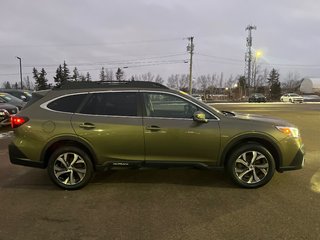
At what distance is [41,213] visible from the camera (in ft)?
16.3

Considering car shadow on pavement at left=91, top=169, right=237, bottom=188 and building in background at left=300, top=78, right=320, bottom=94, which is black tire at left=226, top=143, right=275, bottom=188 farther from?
building in background at left=300, top=78, right=320, bottom=94

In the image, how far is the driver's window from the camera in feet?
19.5

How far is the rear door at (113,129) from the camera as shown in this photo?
585 centimetres

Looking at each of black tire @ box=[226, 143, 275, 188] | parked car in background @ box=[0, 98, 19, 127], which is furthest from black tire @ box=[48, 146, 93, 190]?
parked car in background @ box=[0, 98, 19, 127]

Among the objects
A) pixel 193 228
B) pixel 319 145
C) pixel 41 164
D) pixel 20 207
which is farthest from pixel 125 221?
pixel 319 145

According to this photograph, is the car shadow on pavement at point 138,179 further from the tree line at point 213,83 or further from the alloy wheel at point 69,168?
the tree line at point 213,83

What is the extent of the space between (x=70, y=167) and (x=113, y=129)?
936 millimetres

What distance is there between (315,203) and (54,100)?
428cm

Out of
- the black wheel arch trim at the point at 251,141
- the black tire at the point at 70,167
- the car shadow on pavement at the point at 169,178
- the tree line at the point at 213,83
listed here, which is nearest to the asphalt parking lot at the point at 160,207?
the car shadow on pavement at the point at 169,178

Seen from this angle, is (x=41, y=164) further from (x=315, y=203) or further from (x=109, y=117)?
(x=315, y=203)

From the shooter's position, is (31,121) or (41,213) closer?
(41,213)

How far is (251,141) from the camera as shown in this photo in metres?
5.97

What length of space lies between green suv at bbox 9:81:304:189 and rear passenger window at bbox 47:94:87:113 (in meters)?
0.02

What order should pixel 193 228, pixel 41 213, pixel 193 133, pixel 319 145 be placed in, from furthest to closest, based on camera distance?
pixel 319 145
pixel 193 133
pixel 41 213
pixel 193 228
